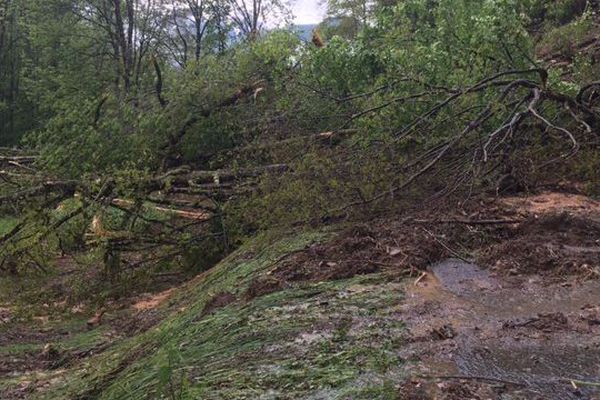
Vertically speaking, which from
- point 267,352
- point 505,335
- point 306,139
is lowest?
point 267,352

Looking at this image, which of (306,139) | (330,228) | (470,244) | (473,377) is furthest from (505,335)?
(306,139)

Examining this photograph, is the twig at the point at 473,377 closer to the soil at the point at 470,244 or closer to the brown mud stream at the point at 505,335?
the brown mud stream at the point at 505,335

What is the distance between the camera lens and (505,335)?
2820mm

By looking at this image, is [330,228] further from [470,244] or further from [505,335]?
[505,335]

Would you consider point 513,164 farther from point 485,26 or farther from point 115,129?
point 115,129

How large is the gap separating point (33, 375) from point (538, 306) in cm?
347

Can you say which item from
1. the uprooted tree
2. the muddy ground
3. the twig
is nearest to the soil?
the muddy ground

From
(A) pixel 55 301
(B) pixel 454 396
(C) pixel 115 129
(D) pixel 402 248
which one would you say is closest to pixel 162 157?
(C) pixel 115 129

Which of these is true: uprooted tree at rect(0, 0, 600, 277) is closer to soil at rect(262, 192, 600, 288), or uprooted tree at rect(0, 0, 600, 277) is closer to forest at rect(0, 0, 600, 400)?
forest at rect(0, 0, 600, 400)

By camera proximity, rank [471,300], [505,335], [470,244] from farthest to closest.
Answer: [470,244] < [471,300] < [505,335]

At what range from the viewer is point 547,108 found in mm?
5621

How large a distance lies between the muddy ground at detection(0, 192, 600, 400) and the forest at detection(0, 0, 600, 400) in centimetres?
2

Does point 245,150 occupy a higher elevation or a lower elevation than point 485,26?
lower

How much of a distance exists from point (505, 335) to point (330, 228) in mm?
2519
